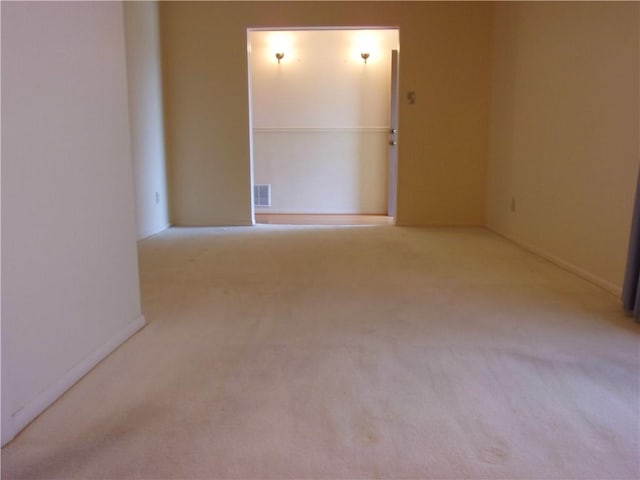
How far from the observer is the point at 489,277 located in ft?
10.2

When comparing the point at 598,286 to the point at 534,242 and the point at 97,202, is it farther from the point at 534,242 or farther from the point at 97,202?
the point at 97,202

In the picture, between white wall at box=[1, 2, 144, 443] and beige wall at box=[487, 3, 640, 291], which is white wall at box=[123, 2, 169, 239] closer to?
white wall at box=[1, 2, 144, 443]

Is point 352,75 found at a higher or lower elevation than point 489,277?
higher

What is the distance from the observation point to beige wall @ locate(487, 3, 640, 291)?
2754 millimetres

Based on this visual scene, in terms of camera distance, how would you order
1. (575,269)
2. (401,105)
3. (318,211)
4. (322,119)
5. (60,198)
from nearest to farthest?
(60,198) → (575,269) → (401,105) → (322,119) → (318,211)

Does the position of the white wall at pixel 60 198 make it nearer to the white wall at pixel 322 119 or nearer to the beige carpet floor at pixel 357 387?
the beige carpet floor at pixel 357 387

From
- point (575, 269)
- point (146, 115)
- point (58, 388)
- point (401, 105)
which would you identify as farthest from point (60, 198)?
point (401, 105)

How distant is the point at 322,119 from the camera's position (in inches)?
263

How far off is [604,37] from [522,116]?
1245 millimetres

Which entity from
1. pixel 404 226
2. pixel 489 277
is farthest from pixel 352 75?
pixel 489 277

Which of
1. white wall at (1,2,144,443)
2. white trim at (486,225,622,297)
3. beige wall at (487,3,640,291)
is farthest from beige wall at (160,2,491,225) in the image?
white wall at (1,2,144,443)

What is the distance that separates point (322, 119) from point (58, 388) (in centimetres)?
549

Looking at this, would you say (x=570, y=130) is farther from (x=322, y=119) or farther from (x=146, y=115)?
(x=322, y=119)

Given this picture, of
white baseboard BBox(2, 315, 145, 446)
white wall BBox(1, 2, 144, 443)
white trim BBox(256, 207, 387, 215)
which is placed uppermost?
white wall BBox(1, 2, 144, 443)
